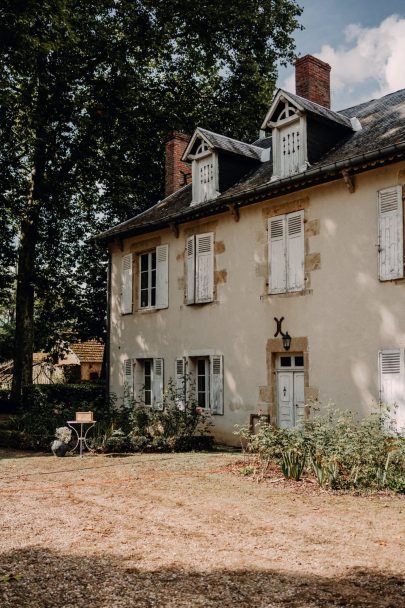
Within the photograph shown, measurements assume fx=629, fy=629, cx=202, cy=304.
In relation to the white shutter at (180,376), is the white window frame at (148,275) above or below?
above

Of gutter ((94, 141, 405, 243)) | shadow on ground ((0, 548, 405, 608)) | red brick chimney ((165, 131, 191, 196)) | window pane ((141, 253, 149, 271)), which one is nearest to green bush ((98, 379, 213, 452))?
window pane ((141, 253, 149, 271))

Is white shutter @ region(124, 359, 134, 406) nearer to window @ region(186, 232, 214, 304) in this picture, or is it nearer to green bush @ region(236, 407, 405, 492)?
window @ region(186, 232, 214, 304)

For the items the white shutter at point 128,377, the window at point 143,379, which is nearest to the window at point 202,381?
the window at point 143,379

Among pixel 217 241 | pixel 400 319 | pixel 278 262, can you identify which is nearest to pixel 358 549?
pixel 400 319

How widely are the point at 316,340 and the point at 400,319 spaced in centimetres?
190

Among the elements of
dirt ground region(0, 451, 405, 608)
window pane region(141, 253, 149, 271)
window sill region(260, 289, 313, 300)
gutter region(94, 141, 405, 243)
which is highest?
gutter region(94, 141, 405, 243)

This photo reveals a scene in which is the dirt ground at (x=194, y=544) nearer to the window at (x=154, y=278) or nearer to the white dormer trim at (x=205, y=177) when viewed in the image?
the window at (x=154, y=278)

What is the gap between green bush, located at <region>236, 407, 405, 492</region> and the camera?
8.38 m

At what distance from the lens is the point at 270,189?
42.3 ft

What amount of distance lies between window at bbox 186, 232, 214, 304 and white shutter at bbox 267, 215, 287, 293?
182 cm

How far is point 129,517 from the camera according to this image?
269 inches

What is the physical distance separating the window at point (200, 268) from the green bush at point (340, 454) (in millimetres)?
5424

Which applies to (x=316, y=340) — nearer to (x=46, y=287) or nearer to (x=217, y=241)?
(x=217, y=241)

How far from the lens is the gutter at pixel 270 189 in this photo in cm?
1089
